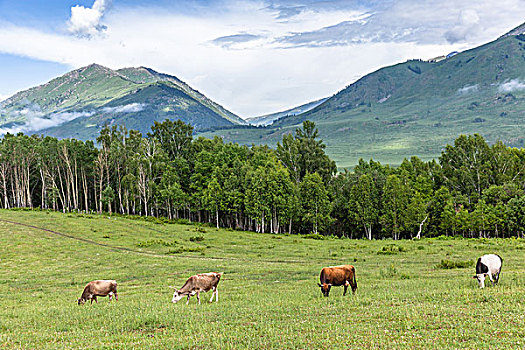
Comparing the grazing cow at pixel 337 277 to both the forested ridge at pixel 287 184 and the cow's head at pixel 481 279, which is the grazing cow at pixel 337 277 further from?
the forested ridge at pixel 287 184

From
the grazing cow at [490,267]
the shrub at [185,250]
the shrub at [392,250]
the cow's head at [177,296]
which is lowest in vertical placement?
the shrub at [392,250]

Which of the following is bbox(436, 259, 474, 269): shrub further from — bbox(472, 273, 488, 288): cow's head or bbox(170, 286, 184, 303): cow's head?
bbox(170, 286, 184, 303): cow's head

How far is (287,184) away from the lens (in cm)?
8206

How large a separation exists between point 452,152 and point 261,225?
4664 centimetres

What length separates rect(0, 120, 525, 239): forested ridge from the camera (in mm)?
76125

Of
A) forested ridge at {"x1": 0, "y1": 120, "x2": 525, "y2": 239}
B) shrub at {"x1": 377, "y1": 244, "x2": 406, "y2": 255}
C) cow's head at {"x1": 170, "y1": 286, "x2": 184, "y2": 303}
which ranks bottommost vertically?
shrub at {"x1": 377, "y1": 244, "x2": 406, "y2": 255}

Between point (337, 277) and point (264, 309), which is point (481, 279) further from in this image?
point (264, 309)

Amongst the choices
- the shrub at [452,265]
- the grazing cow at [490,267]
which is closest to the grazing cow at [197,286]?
the grazing cow at [490,267]

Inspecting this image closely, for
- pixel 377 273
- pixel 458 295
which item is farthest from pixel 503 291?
pixel 377 273

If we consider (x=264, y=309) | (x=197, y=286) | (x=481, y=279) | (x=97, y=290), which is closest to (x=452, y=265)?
(x=481, y=279)

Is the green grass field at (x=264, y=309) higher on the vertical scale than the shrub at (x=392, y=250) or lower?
higher

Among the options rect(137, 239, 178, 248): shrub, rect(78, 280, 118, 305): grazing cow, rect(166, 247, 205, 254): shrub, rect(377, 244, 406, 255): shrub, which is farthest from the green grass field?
rect(137, 239, 178, 248): shrub

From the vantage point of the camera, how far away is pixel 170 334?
43.9ft

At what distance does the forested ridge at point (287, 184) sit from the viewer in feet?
250
